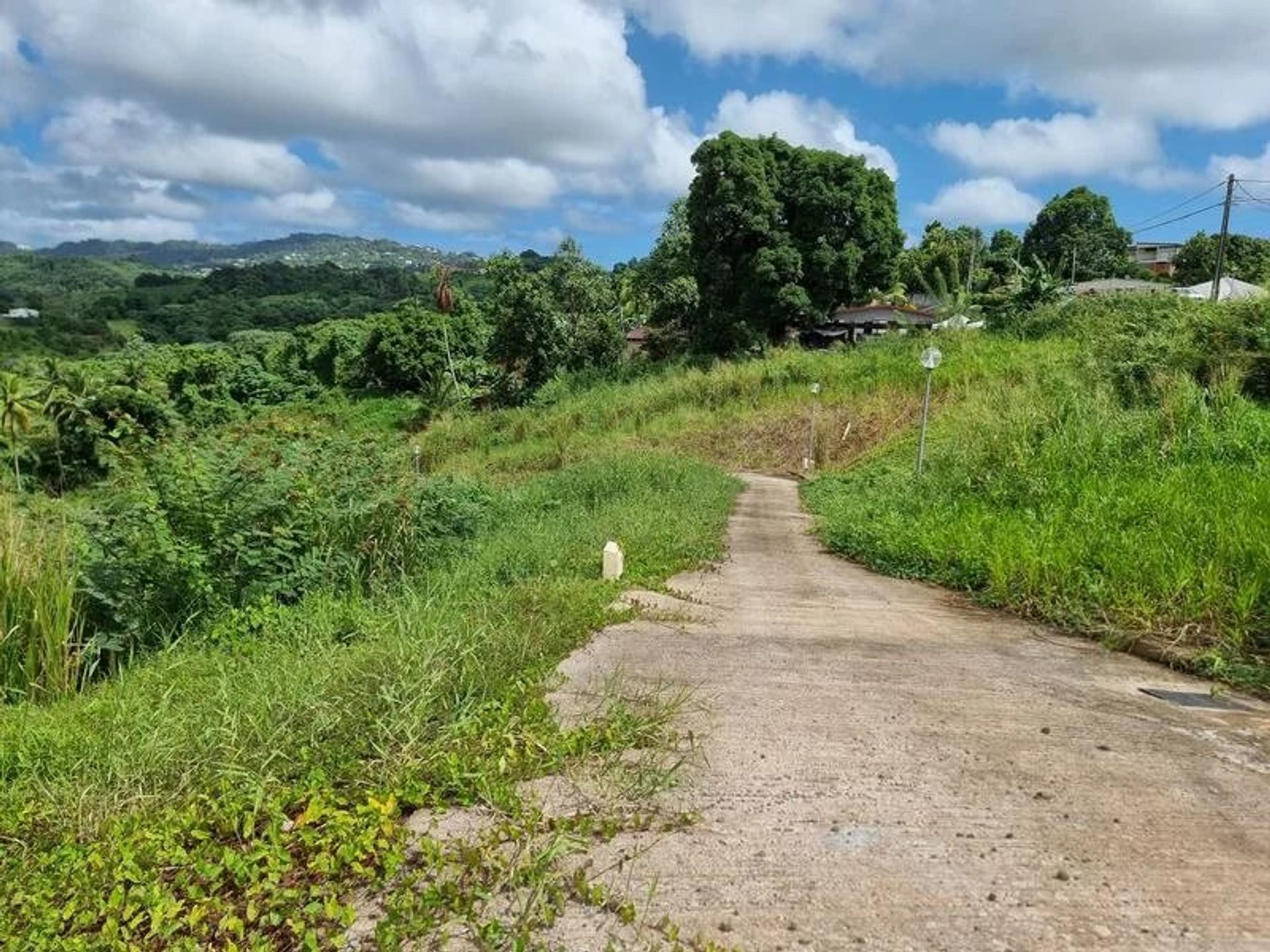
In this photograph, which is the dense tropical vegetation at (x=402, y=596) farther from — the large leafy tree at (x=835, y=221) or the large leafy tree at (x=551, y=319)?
the large leafy tree at (x=551, y=319)

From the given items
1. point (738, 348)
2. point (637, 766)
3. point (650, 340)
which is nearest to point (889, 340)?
point (738, 348)

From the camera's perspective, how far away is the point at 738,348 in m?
32.8

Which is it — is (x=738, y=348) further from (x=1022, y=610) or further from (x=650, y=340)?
(x=1022, y=610)

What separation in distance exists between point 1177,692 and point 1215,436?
15.8 feet

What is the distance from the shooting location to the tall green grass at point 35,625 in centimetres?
494

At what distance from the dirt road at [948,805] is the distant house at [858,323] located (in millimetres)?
33976

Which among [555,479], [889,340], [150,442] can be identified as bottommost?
[555,479]

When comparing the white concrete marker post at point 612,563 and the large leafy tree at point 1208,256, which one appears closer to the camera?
the white concrete marker post at point 612,563

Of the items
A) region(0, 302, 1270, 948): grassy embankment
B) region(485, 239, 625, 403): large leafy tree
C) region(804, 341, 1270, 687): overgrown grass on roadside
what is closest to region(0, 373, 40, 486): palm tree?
region(0, 302, 1270, 948): grassy embankment

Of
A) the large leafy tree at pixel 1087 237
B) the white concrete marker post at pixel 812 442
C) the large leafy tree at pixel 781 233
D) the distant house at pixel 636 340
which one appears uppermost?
the large leafy tree at pixel 1087 237

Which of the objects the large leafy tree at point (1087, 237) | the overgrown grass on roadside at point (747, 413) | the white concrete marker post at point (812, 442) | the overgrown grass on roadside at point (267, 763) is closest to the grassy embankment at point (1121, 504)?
the overgrown grass on roadside at point (267, 763)

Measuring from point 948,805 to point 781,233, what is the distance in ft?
101

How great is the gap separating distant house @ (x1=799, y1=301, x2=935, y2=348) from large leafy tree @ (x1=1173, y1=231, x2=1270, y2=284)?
22.3 meters

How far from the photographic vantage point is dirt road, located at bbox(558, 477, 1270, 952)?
2.25m
